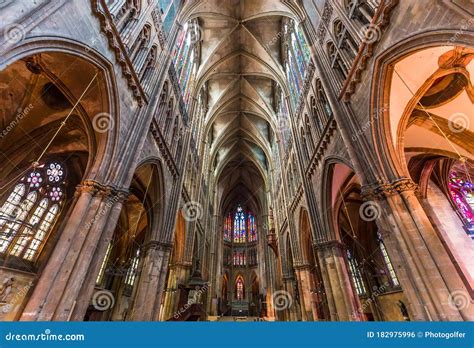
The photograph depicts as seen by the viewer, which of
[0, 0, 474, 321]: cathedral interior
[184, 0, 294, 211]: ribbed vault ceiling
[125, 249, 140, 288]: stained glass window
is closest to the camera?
[0, 0, 474, 321]: cathedral interior

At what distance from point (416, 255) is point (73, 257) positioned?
26.3ft

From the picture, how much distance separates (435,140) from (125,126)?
12.2m

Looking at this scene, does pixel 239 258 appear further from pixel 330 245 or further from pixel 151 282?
pixel 151 282

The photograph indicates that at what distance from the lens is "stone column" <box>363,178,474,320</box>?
4.61m

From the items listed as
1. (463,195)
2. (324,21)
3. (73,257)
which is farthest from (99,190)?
(463,195)

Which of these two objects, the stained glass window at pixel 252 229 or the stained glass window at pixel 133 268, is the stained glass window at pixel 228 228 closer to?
the stained glass window at pixel 252 229

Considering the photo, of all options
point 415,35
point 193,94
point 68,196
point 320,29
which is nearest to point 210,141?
point 193,94

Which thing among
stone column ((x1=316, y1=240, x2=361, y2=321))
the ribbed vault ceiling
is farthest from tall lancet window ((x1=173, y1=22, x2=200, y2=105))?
stone column ((x1=316, y1=240, x2=361, y2=321))

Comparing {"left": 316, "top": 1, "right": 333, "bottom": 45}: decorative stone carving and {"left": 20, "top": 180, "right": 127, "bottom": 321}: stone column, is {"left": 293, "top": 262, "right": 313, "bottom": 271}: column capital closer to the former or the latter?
{"left": 20, "top": 180, "right": 127, "bottom": 321}: stone column

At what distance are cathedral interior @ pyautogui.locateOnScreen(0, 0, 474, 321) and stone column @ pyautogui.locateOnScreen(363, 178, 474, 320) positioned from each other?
0.03 metres

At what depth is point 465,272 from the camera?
9.34m

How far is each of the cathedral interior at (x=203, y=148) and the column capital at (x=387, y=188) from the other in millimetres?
54

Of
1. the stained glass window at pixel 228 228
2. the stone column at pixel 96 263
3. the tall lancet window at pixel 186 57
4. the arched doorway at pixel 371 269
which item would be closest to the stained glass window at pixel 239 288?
the stained glass window at pixel 228 228

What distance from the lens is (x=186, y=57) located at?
608 inches
